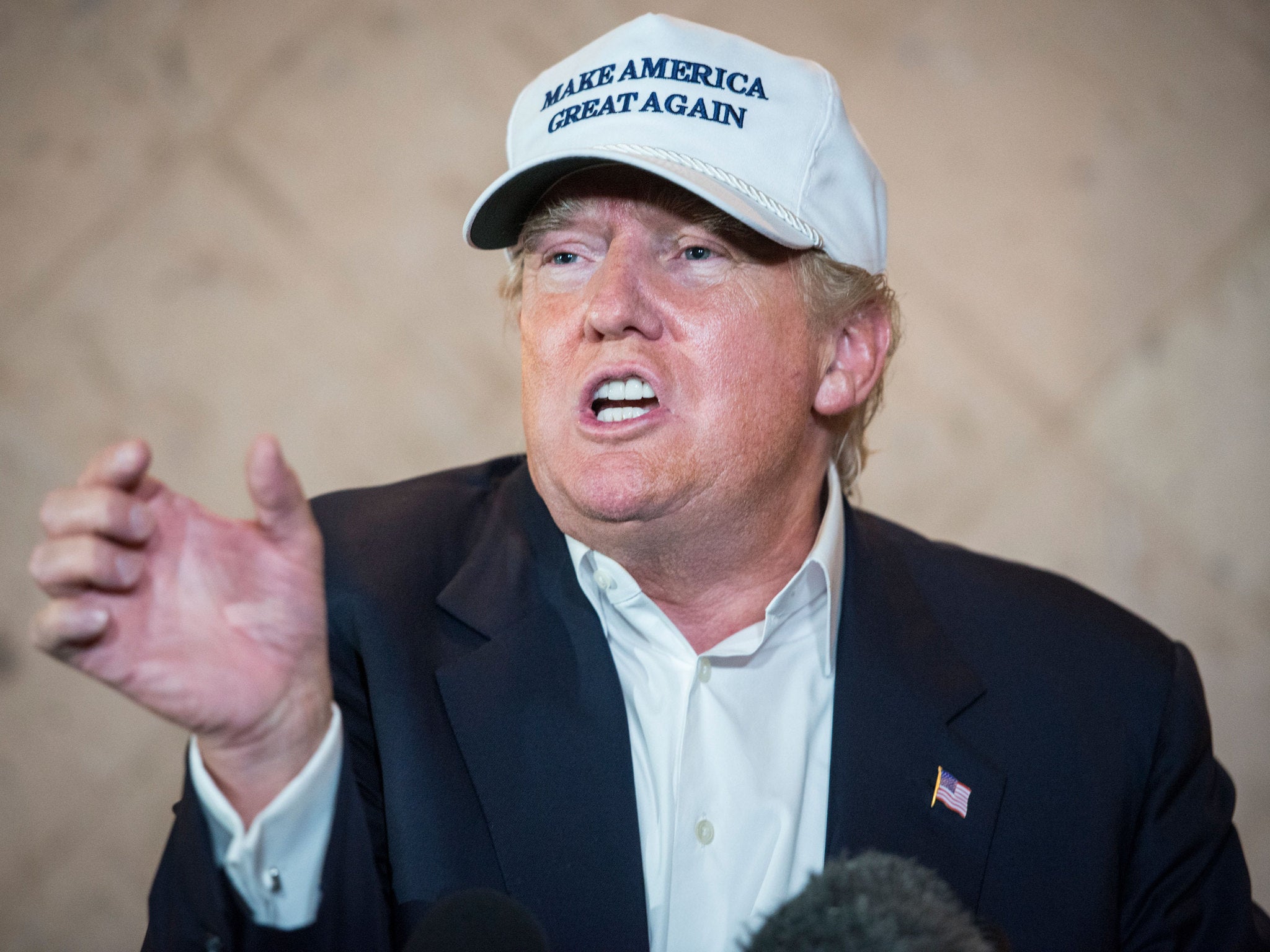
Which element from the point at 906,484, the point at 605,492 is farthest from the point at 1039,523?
the point at 605,492

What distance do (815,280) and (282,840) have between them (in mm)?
972

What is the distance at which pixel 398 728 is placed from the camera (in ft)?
4.18

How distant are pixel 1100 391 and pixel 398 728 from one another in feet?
5.62

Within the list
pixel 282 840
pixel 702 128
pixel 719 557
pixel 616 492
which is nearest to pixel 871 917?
pixel 282 840

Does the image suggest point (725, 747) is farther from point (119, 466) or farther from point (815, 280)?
point (119, 466)

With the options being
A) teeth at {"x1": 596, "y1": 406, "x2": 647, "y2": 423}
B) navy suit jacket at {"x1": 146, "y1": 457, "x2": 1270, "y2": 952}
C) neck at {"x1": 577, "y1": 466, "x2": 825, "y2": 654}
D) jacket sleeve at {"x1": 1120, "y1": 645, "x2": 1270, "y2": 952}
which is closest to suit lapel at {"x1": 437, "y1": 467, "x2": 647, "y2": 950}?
navy suit jacket at {"x1": 146, "y1": 457, "x2": 1270, "y2": 952}

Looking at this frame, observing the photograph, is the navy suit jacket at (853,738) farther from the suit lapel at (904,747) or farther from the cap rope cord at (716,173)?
the cap rope cord at (716,173)

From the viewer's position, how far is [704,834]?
51.9 inches

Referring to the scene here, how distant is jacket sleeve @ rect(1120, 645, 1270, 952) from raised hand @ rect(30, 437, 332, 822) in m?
1.10

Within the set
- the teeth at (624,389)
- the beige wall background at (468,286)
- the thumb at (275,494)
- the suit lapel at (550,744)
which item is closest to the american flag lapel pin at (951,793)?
the suit lapel at (550,744)

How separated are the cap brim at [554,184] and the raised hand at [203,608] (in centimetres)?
59

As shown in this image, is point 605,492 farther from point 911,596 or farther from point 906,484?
point 906,484

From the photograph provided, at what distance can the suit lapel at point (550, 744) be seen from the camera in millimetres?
1206

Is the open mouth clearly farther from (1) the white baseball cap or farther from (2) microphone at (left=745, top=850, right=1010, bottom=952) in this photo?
(2) microphone at (left=745, top=850, right=1010, bottom=952)
